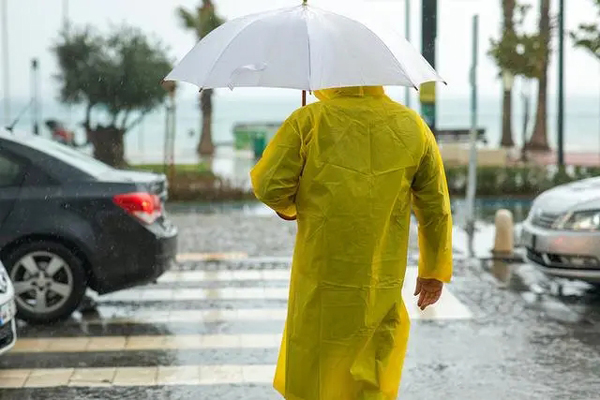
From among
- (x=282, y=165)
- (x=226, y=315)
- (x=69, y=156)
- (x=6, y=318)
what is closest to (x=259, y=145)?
(x=69, y=156)

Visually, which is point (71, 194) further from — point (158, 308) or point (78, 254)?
point (158, 308)

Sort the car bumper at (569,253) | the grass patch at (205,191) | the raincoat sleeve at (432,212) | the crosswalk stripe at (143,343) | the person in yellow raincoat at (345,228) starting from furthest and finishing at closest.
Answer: the grass patch at (205,191) < the car bumper at (569,253) < the crosswalk stripe at (143,343) < the raincoat sleeve at (432,212) < the person in yellow raincoat at (345,228)

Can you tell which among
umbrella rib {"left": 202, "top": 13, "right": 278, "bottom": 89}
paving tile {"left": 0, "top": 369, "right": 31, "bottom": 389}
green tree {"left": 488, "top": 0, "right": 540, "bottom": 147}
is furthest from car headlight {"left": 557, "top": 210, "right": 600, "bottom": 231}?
green tree {"left": 488, "top": 0, "right": 540, "bottom": 147}

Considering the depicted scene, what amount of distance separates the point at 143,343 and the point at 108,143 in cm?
1501

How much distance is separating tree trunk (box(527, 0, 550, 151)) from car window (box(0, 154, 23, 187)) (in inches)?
661

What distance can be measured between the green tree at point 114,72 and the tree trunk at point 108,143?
1001 millimetres

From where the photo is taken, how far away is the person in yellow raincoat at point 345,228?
391cm

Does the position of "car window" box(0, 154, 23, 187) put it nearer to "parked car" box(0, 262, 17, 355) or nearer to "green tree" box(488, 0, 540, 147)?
"parked car" box(0, 262, 17, 355)

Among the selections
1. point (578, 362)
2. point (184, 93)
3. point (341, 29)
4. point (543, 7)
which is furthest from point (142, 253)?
point (543, 7)

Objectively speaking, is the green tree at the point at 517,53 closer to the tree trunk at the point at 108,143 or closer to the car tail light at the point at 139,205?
the tree trunk at the point at 108,143

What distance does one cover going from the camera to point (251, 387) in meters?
6.36

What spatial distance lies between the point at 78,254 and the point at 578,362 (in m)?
3.63

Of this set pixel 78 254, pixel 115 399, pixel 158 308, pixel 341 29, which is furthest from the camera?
pixel 158 308

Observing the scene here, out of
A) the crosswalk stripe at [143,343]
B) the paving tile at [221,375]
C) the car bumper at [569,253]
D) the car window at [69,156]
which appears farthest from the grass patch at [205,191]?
the paving tile at [221,375]
